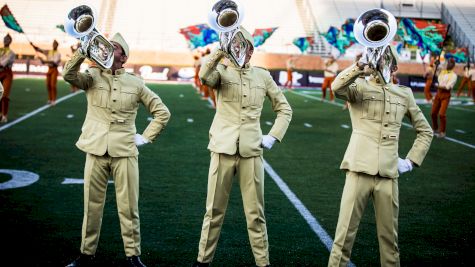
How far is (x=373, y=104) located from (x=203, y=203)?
3296mm

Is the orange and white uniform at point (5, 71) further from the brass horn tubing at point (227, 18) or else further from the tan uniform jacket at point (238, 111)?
the brass horn tubing at point (227, 18)

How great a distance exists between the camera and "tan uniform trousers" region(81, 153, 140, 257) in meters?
5.58

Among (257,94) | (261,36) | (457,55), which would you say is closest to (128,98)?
(257,94)

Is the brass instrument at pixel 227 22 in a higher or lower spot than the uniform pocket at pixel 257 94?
higher

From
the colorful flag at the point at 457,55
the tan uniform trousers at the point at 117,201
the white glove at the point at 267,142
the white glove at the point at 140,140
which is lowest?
the tan uniform trousers at the point at 117,201

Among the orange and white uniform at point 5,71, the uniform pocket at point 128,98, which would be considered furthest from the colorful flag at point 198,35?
the uniform pocket at point 128,98

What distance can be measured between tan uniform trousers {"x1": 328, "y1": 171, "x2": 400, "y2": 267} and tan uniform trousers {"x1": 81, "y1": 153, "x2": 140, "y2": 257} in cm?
152

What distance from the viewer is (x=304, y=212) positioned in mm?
7746

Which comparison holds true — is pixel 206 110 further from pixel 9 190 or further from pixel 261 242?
pixel 261 242

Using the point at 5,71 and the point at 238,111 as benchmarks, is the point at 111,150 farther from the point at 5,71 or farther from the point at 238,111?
the point at 5,71

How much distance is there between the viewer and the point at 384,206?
16.9 ft

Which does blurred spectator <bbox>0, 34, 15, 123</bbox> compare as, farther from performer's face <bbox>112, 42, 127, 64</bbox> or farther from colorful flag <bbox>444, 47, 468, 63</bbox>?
colorful flag <bbox>444, 47, 468, 63</bbox>

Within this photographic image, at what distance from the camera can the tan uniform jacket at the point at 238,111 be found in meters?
5.58

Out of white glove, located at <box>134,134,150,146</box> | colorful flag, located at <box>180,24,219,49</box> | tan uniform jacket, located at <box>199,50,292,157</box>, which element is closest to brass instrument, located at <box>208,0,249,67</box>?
tan uniform jacket, located at <box>199,50,292,157</box>
